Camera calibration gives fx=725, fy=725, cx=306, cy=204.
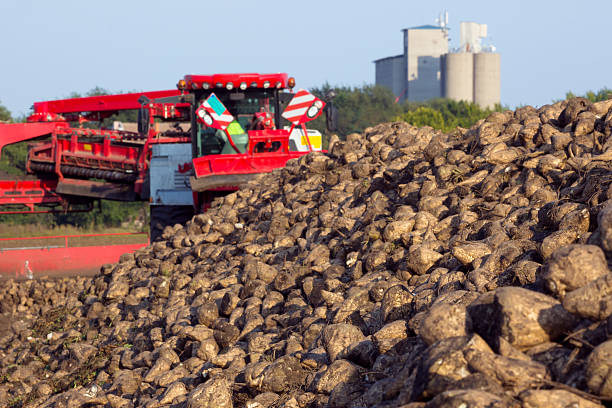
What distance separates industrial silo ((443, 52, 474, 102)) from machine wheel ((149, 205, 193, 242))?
53.4 meters

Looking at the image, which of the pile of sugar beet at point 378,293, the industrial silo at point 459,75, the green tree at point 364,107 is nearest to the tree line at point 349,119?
the green tree at point 364,107

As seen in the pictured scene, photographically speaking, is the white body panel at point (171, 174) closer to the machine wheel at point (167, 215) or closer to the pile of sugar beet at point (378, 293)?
the machine wheel at point (167, 215)

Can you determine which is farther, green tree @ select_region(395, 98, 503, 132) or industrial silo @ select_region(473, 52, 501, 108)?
industrial silo @ select_region(473, 52, 501, 108)

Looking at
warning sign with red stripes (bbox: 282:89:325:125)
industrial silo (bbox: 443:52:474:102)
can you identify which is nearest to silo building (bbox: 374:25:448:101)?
industrial silo (bbox: 443:52:474:102)

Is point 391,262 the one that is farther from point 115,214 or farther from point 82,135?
point 115,214

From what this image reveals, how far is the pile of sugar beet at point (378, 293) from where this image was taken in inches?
107

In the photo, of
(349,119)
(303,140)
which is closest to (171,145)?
(303,140)

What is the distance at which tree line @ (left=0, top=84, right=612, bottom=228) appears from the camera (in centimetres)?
2612

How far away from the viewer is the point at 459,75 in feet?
205

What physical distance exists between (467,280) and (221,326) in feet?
6.61

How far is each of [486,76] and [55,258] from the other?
180 feet

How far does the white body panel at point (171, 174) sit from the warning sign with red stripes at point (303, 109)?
7.34 ft

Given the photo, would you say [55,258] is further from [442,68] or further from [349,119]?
[442,68]

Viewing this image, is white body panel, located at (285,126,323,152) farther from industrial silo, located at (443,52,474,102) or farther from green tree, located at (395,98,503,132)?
industrial silo, located at (443,52,474,102)
